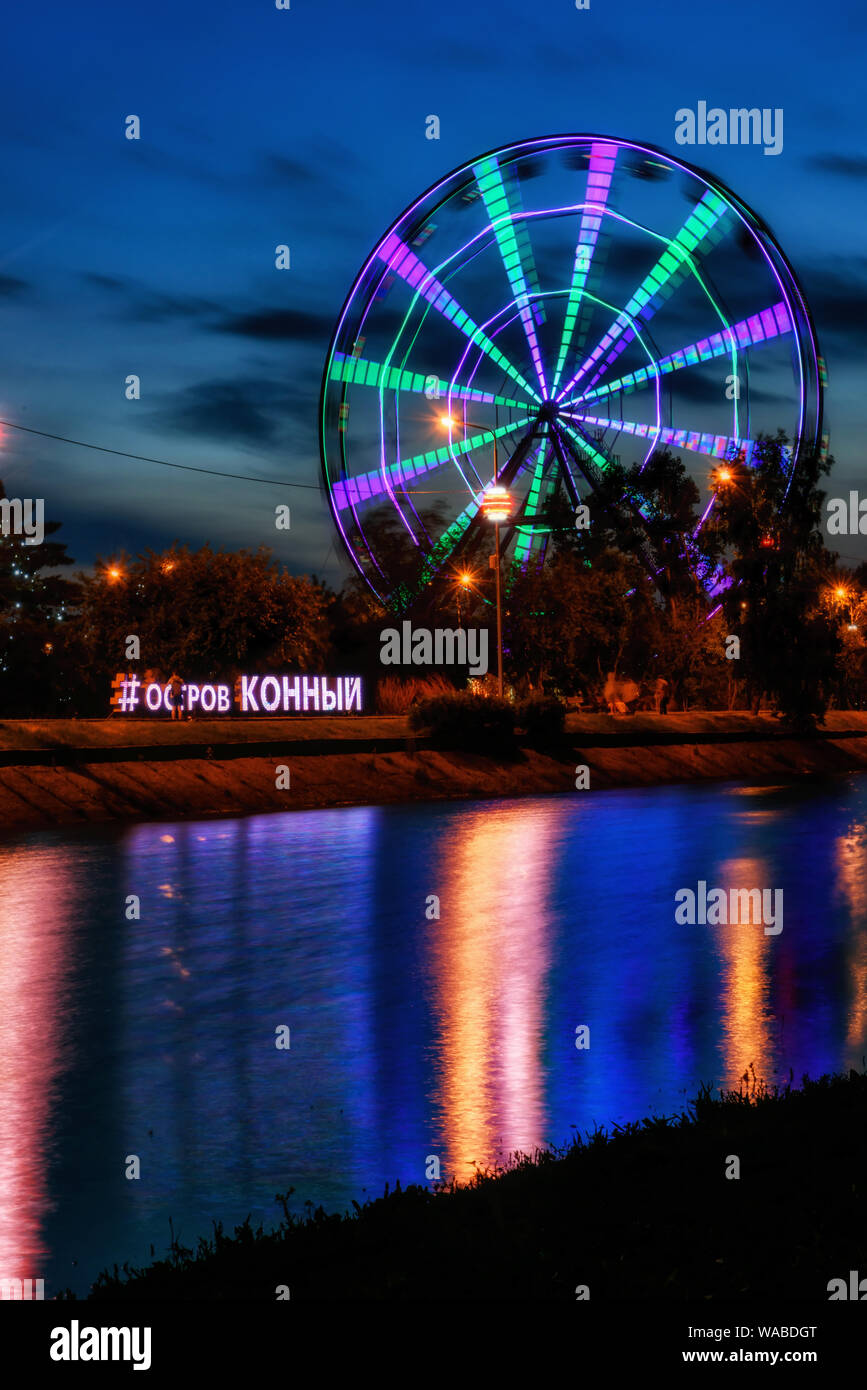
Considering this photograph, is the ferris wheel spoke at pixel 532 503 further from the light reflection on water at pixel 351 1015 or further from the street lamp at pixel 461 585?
the light reflection on water at pixel 351 1015

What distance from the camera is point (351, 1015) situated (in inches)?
349

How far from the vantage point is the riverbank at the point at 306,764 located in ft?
83.0

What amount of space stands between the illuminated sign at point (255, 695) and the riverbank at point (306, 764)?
7.19ft

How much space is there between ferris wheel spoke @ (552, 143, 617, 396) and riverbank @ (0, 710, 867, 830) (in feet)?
40.0

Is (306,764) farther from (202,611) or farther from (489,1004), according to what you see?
(489,1004)

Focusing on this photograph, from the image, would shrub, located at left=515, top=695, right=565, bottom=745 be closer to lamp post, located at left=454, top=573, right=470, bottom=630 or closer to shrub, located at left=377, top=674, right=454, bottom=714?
shrub, located at left=377, top=674, right=454, bottom=714

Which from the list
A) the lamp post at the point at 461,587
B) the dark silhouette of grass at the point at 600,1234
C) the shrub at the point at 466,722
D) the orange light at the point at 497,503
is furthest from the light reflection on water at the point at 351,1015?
the lamp post at the point at 461,587

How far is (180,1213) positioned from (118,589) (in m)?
41.9

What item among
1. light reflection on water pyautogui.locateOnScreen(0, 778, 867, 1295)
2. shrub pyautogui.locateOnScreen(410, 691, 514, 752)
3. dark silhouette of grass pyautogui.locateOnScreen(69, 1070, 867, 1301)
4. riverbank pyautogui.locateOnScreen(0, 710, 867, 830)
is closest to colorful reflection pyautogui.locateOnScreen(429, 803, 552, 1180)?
light reflection on water pyautogui.locateOnScreen(0, 778, 867, 1295)

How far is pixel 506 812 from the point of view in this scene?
83.3 feet

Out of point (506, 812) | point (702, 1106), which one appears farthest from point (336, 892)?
point (506, 812)

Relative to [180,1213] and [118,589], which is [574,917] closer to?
[180,1213]

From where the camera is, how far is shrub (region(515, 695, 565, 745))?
35125 millimetres
